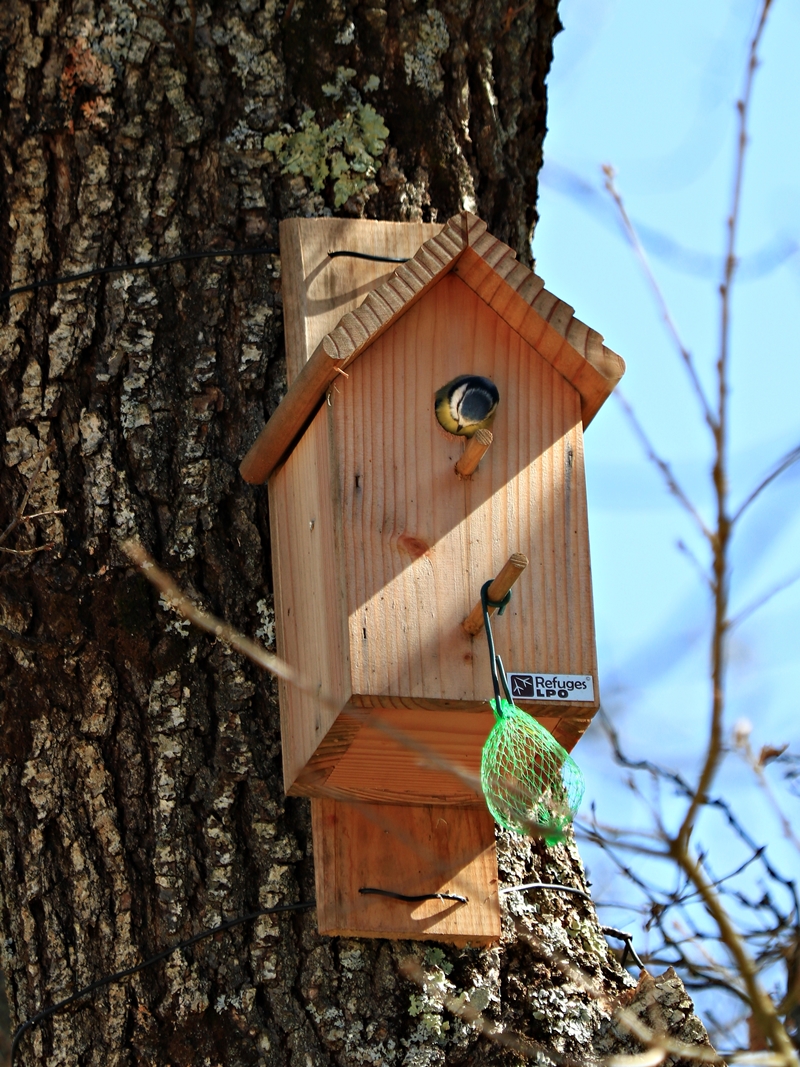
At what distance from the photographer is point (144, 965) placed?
229cm

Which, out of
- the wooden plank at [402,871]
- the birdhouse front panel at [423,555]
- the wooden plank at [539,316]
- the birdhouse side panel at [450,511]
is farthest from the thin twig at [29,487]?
the wooden plank at [539,316]

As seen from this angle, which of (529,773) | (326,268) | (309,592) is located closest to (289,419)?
(309,592)

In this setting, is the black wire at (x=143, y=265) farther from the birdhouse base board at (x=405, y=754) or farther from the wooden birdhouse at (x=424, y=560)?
the birdhouse base board at (x=405, y=754)

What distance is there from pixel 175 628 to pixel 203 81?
3.34 ft

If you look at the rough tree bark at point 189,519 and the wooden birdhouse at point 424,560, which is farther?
the rough tree bark at point 189,519

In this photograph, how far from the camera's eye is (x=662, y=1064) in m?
2.34

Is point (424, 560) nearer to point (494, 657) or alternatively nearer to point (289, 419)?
point (494, 657)

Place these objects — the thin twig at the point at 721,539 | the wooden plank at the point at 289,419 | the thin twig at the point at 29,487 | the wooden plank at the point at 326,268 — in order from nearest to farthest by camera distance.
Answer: the thin twig at the point at 721,539
the wooden plank at the point at 289,419
the thin twig at the point at 29,487
the wooden plank at the point at 326,268

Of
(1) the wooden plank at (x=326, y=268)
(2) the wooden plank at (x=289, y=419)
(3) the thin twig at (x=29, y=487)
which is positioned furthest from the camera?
(1) the wooden plank at (x=326, y=268)

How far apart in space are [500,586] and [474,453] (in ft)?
0.71

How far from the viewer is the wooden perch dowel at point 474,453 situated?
2.18 m

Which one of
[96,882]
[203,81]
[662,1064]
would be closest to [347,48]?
[203,81]

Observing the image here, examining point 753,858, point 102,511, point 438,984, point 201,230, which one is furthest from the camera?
point 753,858

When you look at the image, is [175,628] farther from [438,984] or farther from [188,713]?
[438,984]
